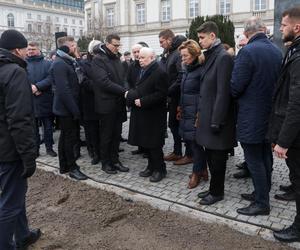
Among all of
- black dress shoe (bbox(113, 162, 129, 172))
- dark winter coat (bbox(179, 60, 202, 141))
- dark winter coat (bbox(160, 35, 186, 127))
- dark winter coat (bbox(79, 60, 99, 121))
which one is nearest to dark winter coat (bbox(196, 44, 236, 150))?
dark winter coat (bbox(179, 60, 202, 141))

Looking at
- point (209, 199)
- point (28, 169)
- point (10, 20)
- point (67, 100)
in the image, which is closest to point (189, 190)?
point (209, 199)

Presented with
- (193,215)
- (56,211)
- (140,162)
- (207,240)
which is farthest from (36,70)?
(207,240)

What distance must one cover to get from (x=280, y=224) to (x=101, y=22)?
147 feet

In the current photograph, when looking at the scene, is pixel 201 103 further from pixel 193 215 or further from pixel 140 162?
pixel 140 162

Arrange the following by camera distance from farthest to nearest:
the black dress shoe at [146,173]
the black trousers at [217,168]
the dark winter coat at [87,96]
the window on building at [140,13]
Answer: the window on building at [140,13]
the dark winter coat at [87,96]
the black dress shoe at [146,173]
the black trousers at [217,168]

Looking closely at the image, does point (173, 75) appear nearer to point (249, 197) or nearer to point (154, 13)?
point (249, 197)

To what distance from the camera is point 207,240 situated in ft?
12.9

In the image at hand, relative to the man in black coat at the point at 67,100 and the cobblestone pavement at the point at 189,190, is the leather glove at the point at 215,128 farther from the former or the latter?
the man in black coat at the point at 67,100

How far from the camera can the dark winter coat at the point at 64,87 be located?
5.59 m

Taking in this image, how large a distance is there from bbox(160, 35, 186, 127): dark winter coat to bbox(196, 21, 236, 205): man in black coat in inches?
58.5

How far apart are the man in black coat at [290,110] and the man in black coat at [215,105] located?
671mm

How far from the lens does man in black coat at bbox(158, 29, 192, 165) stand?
6.12m

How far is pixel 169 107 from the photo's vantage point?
645 cm

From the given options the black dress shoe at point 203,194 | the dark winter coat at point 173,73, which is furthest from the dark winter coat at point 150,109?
the black dress shoe at point 203,194
